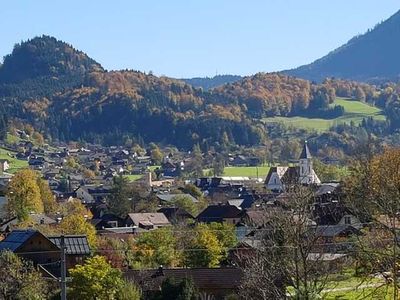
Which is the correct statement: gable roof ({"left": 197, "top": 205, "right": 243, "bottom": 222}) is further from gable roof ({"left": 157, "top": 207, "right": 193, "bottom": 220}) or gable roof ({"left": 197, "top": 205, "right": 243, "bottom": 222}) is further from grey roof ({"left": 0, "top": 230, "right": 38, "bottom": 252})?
grey roof ({"left": 0, "top": 230, "right": 38, "bottom": 252})

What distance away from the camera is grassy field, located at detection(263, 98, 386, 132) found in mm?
176875

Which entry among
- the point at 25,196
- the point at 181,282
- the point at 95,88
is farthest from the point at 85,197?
the point at 95,88

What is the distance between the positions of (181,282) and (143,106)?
15829 cm

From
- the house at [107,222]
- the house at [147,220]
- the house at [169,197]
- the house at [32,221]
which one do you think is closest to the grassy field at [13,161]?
the house at [169,197]

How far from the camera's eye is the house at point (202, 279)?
1174 inches

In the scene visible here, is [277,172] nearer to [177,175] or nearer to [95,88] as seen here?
[177,175]

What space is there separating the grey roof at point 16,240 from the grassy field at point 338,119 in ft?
449

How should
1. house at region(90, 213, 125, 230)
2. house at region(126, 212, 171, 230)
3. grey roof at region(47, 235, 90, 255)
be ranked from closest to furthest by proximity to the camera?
grey roof at region(47, 235, 90, 255) < house at region(126, 212, 171, 230) < house at region(90, 213, 125, 230)

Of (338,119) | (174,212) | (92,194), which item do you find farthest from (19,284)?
(338,119)

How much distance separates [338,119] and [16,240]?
5861 inches

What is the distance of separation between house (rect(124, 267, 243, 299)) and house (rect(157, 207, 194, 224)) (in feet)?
89.1

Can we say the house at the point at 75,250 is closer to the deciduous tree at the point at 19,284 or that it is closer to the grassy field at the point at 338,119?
the deciduous tree at the point at 19,284

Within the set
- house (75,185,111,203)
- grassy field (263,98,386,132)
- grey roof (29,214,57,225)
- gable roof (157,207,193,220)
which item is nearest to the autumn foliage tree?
grey roof (29,214,57,225)

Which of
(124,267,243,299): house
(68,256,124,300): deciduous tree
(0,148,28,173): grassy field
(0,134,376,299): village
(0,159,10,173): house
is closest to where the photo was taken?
(68,256,124,300): deciduous tree
